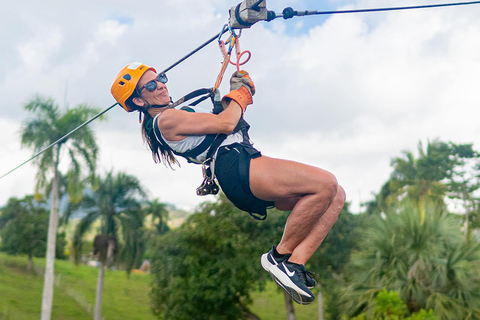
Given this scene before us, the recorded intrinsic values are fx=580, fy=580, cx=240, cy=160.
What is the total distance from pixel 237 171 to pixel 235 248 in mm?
23358

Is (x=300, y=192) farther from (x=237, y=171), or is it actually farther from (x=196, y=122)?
(x=196, y=122)

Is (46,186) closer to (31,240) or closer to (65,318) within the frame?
(65,318)

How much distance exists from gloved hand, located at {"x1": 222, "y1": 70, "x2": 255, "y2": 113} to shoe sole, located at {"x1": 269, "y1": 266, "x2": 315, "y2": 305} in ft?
3.89

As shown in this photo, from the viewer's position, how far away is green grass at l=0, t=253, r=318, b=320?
1563 inches

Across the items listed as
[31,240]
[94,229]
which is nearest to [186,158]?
[94,229]

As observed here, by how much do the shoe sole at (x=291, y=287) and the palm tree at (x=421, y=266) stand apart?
11.7 metres

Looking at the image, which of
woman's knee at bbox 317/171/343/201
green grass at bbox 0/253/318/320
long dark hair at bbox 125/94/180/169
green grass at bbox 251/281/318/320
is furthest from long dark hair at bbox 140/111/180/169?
green grass at bbox 251/281/318/320

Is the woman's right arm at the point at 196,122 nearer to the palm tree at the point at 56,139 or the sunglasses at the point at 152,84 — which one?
the sunglasses at the point at 152,84

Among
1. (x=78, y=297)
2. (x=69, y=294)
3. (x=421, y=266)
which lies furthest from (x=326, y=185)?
(x=69, y=294)

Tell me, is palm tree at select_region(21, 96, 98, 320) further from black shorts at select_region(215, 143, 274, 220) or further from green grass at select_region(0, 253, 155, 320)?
black shorts at select_region(215, 143, 274, 220)

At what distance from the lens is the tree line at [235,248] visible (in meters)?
15.3

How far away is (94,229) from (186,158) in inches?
1188

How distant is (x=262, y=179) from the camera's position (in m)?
3.98

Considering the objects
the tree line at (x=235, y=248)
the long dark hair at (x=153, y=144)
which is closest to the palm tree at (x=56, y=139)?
the tree line at (x=235, y=248)
